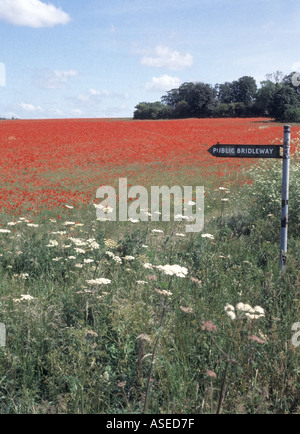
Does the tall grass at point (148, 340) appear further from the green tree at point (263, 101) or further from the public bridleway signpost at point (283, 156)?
the green tree at point (263, 101)

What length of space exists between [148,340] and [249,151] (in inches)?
114

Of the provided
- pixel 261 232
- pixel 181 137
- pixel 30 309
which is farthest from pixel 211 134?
pixel 30 309

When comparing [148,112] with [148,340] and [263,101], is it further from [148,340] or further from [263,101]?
[148,340]

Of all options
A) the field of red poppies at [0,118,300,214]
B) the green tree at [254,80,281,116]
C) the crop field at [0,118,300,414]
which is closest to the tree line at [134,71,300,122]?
the green tree at [254,80,281,116]

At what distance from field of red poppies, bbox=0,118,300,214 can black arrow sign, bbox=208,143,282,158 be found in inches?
167

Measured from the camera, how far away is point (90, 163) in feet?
49.8

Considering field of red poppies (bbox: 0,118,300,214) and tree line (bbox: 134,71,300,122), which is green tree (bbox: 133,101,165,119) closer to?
tree line (bbox: 134,71,300,122)

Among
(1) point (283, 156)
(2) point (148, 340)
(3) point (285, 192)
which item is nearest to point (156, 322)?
(2) point (148, 340)

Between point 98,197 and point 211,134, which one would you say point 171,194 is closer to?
point 98,197

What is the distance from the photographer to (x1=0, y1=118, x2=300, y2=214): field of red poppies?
10.5m

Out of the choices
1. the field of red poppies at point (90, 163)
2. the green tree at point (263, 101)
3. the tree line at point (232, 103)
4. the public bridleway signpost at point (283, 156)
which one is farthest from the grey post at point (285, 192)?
the green tree at point (263, 101)

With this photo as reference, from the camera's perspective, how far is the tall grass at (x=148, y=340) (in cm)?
282

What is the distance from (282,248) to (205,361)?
2113 millimetres

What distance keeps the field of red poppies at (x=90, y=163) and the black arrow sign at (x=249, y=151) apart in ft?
13.9
